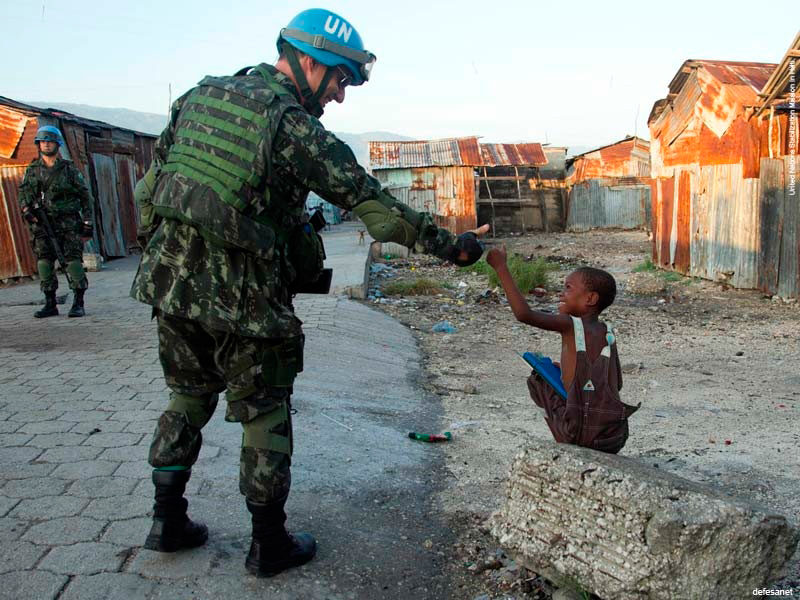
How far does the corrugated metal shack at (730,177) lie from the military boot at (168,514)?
29.5 ft

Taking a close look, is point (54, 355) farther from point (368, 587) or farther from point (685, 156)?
point (685, 156)

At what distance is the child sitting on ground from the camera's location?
8.82ft

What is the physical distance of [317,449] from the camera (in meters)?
3.79

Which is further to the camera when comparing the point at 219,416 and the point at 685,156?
the point at 685,156

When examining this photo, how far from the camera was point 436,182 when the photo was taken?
21.6 meters

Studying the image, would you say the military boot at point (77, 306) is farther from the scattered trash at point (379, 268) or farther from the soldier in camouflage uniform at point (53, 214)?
the scattered trash at point (379, 268)

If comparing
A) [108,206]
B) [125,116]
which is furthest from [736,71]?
[125,116]

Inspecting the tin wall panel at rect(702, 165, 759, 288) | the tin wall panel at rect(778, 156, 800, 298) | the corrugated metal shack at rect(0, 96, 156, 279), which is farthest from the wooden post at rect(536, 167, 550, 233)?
the tin wall panel at rect(778, 156, 800, 298)

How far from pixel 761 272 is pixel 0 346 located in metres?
9.36

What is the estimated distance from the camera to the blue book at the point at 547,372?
2.76 m

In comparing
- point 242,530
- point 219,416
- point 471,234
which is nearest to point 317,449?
point 219,416

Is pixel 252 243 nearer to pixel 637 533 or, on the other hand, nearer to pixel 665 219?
pixel 637 533

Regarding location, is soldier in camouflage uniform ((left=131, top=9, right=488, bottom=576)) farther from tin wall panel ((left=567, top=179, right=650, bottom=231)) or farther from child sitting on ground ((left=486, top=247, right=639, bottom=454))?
tin wall panel ((left=567, top=179, right=650, bottom=231))

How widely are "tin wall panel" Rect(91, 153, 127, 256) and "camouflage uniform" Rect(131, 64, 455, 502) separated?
1286 centimetres
